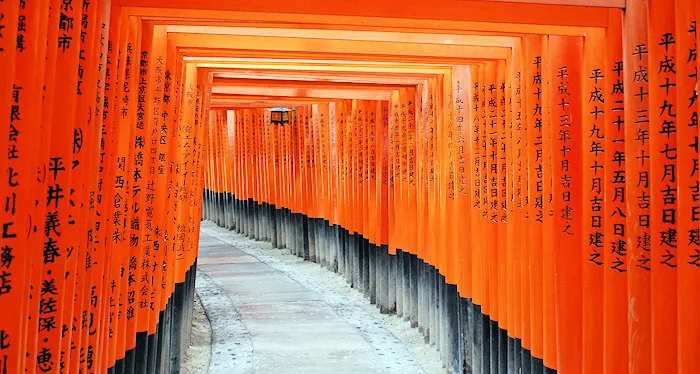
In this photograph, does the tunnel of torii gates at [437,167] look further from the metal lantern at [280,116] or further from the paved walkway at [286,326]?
the metal lantern at [280,116]

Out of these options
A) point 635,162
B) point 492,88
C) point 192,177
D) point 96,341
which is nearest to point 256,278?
point 192,177

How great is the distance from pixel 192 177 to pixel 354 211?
367cm

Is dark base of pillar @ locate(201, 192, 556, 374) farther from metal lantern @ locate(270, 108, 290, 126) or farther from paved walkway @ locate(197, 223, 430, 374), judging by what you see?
metal lantern @ locate(270, 108, 290, 126)

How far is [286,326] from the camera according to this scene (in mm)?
8570

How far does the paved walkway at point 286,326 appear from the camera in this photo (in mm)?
7059

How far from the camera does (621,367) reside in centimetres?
346

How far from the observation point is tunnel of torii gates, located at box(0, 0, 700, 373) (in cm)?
252

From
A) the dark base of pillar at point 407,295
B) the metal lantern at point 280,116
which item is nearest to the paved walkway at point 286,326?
the dark base of pillar at point 407,295

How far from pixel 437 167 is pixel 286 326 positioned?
311 centimetres

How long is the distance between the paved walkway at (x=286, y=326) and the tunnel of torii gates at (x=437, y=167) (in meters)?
0.60

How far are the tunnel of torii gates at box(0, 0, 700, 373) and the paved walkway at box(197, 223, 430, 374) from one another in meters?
0.60

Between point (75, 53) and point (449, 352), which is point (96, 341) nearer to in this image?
point (75, 53)

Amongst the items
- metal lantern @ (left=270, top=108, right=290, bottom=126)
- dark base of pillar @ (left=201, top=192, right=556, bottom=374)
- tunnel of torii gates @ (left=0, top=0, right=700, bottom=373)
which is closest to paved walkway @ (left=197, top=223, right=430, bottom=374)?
dark base of pillar @ (left=201, top=192, right=556, bottom=374)

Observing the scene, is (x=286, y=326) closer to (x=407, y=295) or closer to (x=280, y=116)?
(x=407, y=295)
